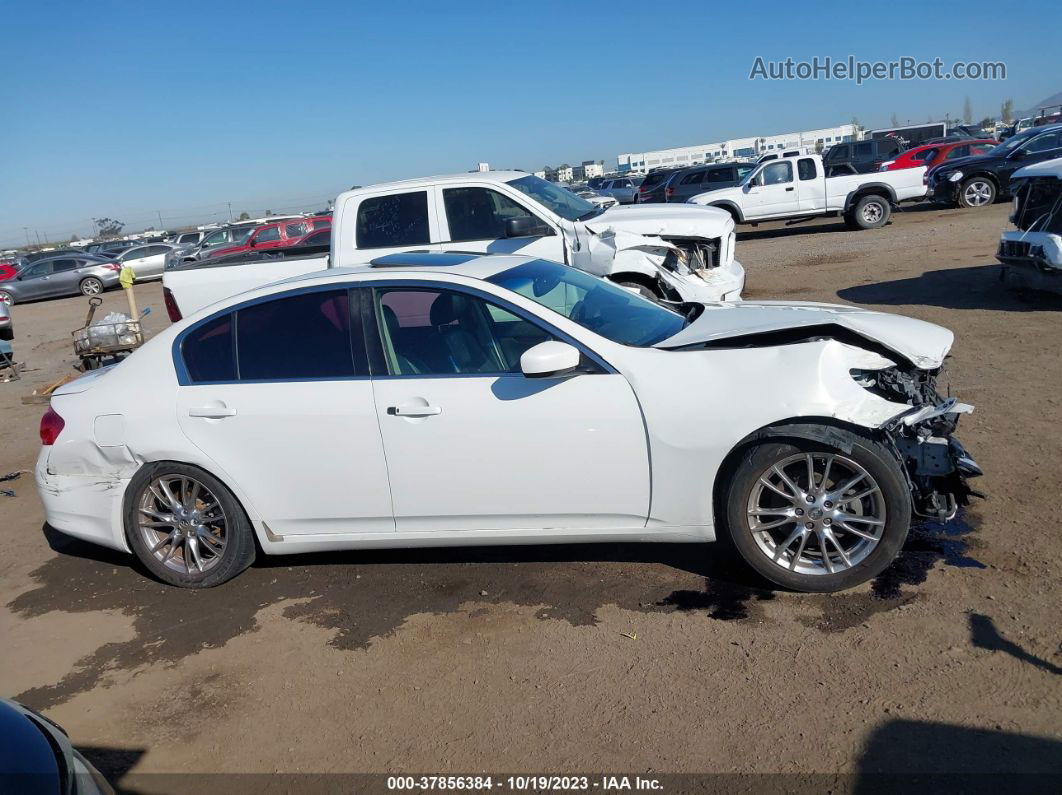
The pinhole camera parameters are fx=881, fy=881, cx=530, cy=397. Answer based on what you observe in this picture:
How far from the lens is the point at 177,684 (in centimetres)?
399

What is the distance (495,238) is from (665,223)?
5.92 feet

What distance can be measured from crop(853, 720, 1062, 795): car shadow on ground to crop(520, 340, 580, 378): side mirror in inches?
76.0

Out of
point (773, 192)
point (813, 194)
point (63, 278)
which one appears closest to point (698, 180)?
point (773, 192)

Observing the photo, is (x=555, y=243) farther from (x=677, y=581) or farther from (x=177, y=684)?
(x=177, y=684)

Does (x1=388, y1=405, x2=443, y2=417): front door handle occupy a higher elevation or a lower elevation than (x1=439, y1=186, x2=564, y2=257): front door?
lower

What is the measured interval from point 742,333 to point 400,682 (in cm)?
222

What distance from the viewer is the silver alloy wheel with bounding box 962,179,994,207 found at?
2220 centimetres

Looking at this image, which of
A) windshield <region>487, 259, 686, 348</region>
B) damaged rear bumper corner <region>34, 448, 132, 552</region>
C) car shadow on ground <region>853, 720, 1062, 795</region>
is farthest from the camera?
damaged rear bumper corner <region>34, 448, 132, 552</region>

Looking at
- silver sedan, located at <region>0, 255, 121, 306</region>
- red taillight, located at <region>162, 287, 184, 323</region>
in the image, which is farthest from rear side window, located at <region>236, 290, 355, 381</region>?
silver sedan, located at <region>0, 255, 121, 306</region>

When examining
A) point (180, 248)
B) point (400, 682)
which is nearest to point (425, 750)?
point (400, 682)

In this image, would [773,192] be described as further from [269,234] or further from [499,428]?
[499,428]

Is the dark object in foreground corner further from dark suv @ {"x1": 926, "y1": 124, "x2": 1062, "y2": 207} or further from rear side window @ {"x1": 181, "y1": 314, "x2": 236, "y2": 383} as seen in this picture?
dark suv @ {"x1": 926, "y1": 124, "x2": 1062, "y2": 207}

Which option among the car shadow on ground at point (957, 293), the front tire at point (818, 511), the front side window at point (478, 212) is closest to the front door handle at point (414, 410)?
the front tire at point (818, 511)

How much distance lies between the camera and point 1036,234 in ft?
31.0
